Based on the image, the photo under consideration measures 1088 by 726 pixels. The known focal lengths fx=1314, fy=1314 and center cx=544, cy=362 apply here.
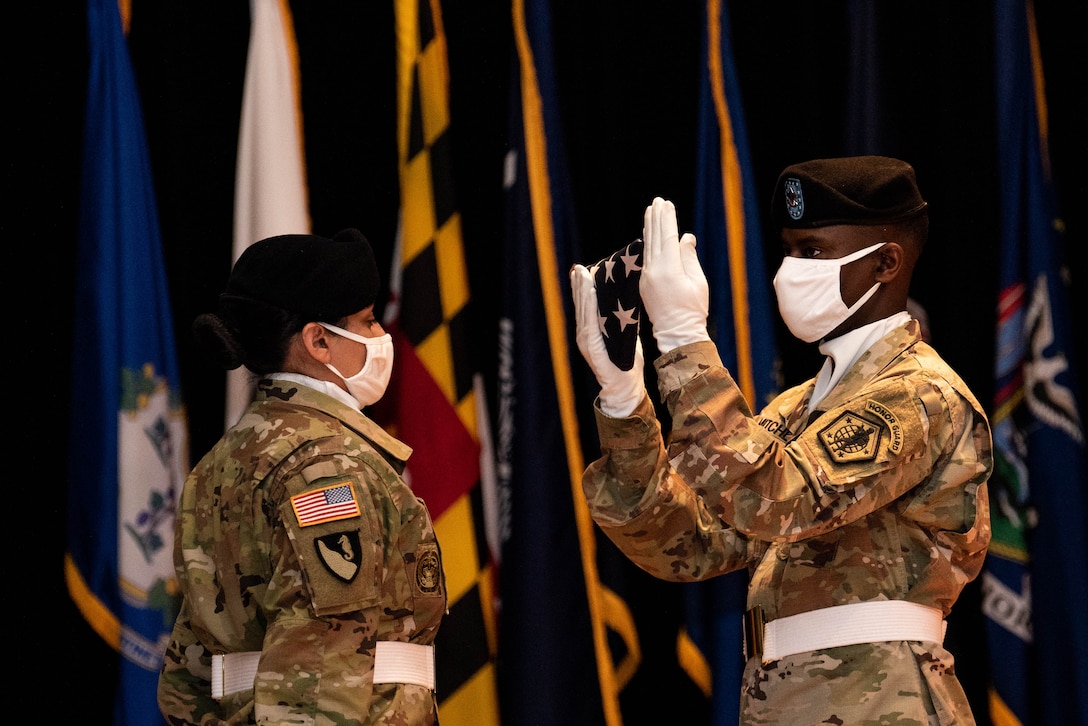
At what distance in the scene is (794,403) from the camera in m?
2.36

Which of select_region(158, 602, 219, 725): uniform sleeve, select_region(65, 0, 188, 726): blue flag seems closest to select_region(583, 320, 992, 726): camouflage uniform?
select_region(158, 602, 219, 725): uniform sleeve

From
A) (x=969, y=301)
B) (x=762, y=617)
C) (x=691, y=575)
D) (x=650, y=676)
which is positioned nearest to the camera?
(x=762, y=617)

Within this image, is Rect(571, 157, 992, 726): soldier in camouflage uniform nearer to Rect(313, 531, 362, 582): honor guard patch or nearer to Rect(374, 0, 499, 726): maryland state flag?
Rect(313, 531, 362, 582): honor guard patch

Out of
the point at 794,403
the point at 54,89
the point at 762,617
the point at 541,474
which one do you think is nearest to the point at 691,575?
the point at 762,617

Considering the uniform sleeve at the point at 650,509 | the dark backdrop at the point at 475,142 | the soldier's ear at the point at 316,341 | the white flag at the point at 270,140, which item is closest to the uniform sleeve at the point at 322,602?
the soldier's ear at the point at 316,341

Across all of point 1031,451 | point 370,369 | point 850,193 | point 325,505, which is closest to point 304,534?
point 325,505

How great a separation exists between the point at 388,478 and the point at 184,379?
1359mm

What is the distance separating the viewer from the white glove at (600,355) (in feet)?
6.68

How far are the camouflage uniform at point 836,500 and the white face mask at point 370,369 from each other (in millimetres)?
498

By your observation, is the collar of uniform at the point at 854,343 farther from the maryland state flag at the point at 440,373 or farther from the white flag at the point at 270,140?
the white flag at the point at 270,140

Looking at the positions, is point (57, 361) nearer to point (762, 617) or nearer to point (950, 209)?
point (762, 617)

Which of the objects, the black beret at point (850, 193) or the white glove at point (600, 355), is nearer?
the white glove at point (600, 355)

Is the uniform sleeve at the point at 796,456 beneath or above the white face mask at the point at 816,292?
beneath

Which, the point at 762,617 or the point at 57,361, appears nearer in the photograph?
the point at 762,617
